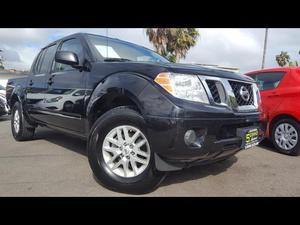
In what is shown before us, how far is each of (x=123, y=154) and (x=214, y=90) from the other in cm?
111

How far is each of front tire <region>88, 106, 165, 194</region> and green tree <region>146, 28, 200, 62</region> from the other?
604 inches

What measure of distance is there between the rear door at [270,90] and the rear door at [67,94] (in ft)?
11.0

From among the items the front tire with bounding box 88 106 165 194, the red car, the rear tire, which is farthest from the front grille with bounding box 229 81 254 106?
the rear tire

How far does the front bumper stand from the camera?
2.61 m

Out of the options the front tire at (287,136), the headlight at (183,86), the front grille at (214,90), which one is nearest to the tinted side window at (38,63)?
the headlight at (183,86)

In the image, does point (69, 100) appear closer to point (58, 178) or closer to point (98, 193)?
point (58, 178)

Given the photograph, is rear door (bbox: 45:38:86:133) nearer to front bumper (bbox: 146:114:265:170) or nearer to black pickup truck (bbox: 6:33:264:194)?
black pickup truck (bbox: 6:33:264:194)

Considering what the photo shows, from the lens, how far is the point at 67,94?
394cm

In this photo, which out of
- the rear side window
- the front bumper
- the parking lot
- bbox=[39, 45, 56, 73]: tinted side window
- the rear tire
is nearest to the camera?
the front bumper

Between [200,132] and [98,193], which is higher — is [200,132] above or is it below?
above

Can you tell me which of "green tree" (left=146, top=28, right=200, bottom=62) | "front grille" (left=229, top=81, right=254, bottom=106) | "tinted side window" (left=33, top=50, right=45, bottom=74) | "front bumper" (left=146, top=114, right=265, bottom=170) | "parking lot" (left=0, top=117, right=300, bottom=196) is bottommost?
"parking lot" (left=0, top=117, right=300, bottom=196)
